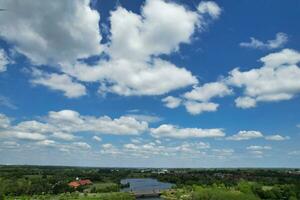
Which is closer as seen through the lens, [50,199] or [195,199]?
[195,199]

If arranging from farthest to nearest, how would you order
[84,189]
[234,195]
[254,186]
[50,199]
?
[84,189]
[254,186]
[50,199]
[234,195]

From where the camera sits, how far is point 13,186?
149m

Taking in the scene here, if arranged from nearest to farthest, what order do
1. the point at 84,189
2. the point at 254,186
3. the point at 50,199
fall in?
the point at 50,199, the point at 254,186, the point at 84,189

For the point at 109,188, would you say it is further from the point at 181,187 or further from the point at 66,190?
the point at 181,187

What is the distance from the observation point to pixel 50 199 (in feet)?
427

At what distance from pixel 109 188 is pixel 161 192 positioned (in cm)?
2209

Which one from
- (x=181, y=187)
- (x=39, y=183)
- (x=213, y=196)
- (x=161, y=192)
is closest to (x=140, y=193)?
(x=161, y=192)

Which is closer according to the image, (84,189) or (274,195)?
(274,195)

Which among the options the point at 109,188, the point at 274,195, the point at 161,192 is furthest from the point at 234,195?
the point at 109,188

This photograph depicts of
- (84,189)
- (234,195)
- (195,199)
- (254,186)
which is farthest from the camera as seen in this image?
(84,189)

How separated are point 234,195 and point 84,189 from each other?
8063 cm

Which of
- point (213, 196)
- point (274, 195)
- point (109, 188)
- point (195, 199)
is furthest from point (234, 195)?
point (109, 188)

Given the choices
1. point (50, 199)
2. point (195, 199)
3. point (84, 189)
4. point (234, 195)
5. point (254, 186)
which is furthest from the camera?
point (84, 189)

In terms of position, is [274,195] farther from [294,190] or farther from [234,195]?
[234,195]
